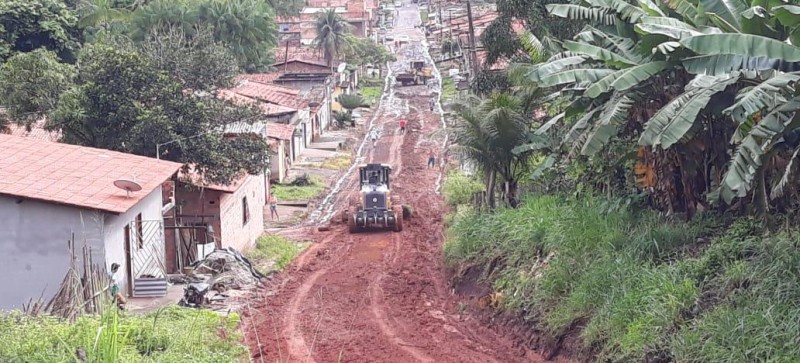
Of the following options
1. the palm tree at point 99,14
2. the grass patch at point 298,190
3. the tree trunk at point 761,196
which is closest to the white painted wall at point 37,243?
the tree trunk at point 761,196

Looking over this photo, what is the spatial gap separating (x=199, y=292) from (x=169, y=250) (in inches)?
183

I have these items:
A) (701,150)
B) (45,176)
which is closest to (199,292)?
(45,176)

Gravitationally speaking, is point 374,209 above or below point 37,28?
below

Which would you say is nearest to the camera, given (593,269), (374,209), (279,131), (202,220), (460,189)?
(593,269)

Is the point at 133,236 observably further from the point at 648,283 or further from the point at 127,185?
the point at 648,283

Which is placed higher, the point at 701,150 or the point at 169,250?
the point at 701,150

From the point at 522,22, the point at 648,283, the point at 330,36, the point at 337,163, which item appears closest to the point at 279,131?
the point at 337,163

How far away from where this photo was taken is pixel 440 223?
99.9 feet

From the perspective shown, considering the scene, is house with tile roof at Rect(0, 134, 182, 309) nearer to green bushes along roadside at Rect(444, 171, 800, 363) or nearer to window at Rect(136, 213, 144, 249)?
window at Rect(136, 213, 144, 249)

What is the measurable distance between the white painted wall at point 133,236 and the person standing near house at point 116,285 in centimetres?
14

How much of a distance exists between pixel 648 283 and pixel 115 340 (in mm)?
7359

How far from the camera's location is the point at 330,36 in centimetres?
6931

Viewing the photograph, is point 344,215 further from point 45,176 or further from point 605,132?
point 605,132

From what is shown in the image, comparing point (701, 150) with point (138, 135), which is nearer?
point (701, 150)
